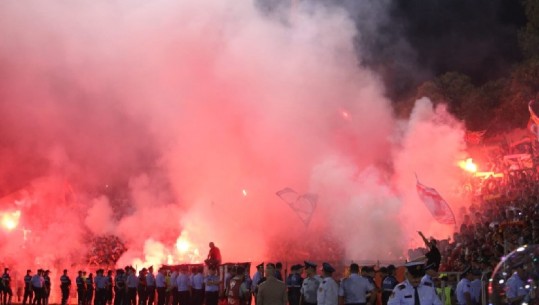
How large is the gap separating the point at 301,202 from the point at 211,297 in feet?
38.9

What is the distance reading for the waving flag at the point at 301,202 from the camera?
28.7 metres

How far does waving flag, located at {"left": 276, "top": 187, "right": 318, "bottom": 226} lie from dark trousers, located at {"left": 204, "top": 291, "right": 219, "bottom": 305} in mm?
11062

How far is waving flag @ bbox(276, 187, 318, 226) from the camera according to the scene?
2872 centimetres

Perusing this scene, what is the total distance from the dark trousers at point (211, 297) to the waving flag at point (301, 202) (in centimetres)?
1106

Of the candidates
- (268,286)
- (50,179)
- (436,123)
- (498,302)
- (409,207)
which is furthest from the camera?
(50,179)

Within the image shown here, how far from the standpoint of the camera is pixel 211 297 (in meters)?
17.7

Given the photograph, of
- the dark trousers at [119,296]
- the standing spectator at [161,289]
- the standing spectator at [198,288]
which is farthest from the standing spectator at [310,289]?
the dark trousers at [119,296]

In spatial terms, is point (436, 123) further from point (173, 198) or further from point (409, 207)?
point (173, 198)

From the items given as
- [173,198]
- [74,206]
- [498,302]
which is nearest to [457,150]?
[173,198]

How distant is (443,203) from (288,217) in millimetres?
7289

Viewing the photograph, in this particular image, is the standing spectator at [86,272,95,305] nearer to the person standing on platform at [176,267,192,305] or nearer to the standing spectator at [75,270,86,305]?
the standing spectator at [75,270,86,305]

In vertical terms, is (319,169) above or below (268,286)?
above

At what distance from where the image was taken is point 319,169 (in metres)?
28.9

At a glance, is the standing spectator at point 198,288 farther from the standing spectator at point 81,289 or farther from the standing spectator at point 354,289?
the standing spectator at point 354,289
